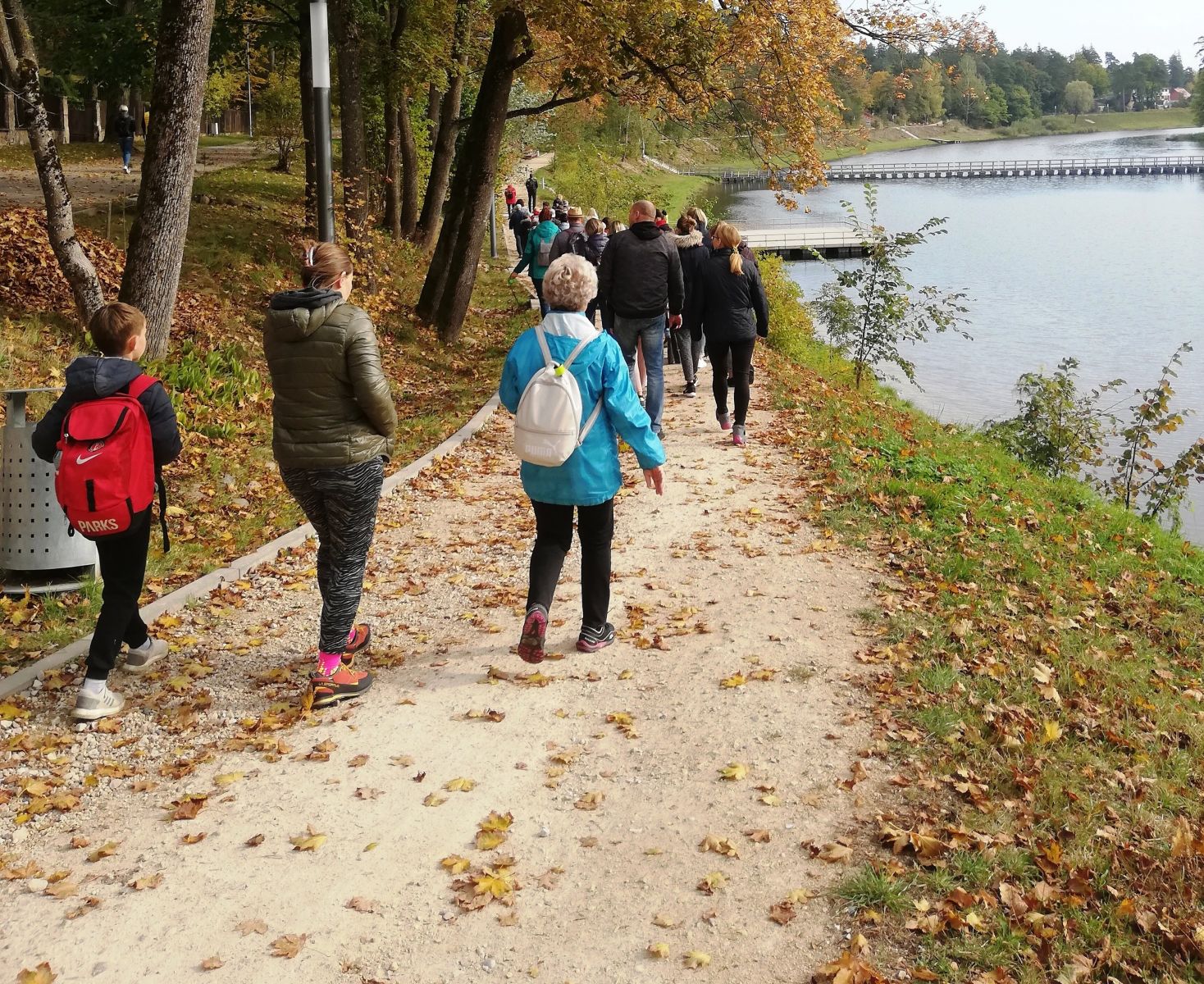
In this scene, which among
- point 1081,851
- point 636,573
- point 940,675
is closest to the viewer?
point 1081,851

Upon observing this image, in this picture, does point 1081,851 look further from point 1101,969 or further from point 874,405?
point 874,405

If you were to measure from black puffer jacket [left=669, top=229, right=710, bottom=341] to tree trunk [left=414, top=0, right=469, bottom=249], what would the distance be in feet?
33.0

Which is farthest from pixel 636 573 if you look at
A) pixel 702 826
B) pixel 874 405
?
pixel 874 405

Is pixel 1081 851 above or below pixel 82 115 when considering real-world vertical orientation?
below

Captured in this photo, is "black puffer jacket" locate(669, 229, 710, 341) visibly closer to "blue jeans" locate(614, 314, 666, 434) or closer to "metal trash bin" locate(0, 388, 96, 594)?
"blue jeans" locate(614, 314, 666, 434)

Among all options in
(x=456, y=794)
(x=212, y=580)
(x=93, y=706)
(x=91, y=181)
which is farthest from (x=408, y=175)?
(x=456, y=794)

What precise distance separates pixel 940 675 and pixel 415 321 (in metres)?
11.5

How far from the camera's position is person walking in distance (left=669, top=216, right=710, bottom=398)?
32.9ft

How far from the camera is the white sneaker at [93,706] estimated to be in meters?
5.18

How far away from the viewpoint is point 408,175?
2284cm

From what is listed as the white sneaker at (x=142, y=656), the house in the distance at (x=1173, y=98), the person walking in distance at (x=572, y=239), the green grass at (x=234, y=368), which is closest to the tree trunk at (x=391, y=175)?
the green grass at (x=234, y=368)

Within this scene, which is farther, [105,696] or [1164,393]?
[1164,393]

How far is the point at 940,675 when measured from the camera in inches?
227

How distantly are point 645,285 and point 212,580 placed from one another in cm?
429
